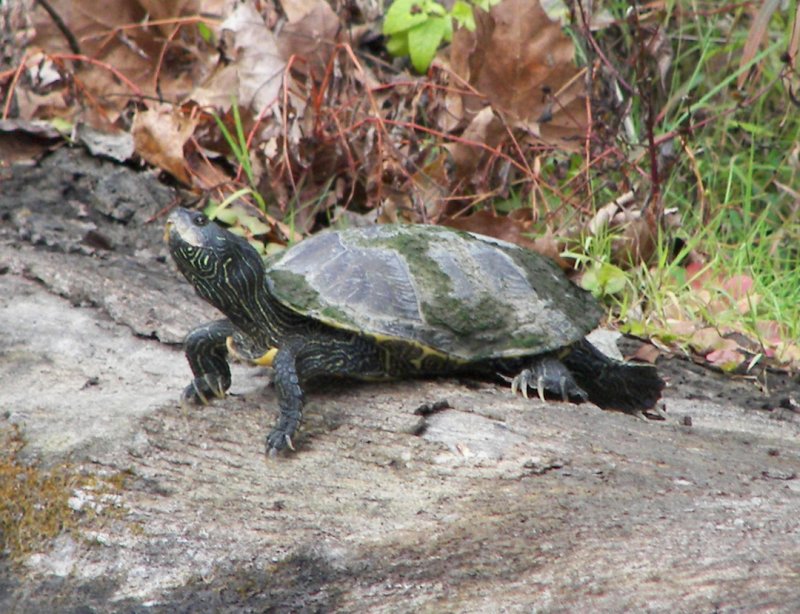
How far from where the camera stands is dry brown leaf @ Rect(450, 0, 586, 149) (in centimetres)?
438

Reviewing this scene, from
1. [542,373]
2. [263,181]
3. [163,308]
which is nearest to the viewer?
[542,373]

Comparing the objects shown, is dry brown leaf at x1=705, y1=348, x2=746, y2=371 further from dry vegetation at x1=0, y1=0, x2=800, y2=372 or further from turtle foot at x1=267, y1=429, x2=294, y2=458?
turtle foot at x1=267, y1=429, x2=294, y2=458

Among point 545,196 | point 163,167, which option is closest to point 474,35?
point 545,196

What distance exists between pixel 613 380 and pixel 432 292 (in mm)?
659

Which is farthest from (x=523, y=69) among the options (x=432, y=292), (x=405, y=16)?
(x=432, y=292)

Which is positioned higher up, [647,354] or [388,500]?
[388,500]

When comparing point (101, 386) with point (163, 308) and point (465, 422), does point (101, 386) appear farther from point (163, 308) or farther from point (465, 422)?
point (465, 422)

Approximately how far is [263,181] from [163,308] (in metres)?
1.16

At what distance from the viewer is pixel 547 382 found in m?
2.78

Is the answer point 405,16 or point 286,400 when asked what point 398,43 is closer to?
point 405,16

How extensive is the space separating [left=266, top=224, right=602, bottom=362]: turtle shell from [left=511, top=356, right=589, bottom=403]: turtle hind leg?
55mm

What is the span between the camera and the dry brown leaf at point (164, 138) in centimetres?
437

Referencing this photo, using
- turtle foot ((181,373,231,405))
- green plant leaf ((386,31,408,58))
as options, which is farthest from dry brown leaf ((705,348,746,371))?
green plant leaf ((386,31,408,58))

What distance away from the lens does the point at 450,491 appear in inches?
84.6
